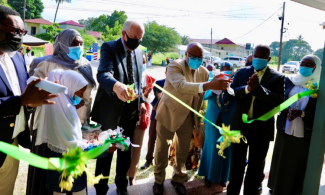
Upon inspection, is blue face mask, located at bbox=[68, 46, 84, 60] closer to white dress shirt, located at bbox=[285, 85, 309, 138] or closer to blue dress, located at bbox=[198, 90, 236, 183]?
blue dress, located at bbox=[198, 90, 236, 183]

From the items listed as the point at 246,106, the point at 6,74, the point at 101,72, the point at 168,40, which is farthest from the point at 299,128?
the point at 168,40

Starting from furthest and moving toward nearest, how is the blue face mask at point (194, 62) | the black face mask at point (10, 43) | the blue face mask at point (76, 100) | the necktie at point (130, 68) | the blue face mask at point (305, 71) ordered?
1. the blue face mask at point (305, 71)
2. the blue face mask at point (194, 62)
3. the necktie at point (130, 68)
4. the blue face mask at point (76, 100)
5. the black face mask at point (10, 43)

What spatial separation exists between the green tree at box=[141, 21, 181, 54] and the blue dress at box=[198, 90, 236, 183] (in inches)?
1514

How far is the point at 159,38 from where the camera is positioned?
42.5 m

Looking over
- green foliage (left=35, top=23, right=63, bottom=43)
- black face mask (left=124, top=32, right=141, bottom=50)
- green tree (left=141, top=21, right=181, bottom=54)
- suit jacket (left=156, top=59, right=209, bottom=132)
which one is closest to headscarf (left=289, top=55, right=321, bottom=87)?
suit jacket (left=156, top=59, right=209, bottom=132)

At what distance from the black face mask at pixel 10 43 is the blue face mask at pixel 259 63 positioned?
107 inches

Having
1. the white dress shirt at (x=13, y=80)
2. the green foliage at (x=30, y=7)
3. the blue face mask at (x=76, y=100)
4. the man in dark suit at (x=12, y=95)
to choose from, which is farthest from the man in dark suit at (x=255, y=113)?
the green foliage at (x=30, y=7)

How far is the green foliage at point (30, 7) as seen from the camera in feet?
160

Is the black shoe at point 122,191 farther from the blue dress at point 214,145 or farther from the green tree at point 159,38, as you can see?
the green tree at point 159,38

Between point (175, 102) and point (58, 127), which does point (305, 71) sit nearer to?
point (175, 102)

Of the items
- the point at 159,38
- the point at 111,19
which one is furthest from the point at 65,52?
the point at 111,19

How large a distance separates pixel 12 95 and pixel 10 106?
0.91 feet

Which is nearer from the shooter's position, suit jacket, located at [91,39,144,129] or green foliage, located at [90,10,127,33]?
suit jacket, located at [91,39,144,129]

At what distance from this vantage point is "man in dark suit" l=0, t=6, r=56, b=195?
2061 mm
